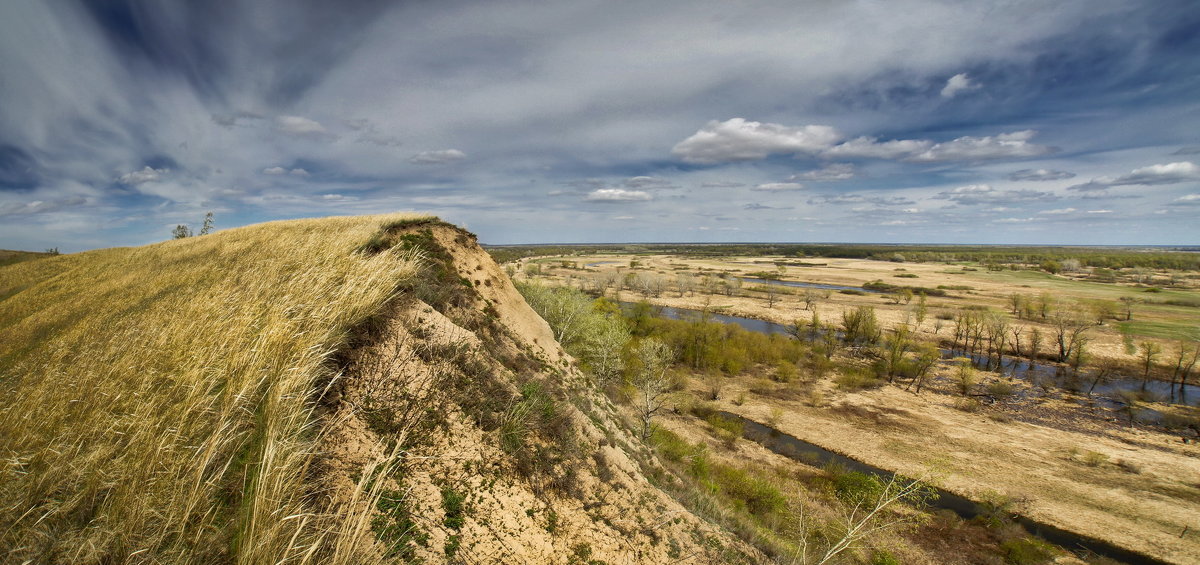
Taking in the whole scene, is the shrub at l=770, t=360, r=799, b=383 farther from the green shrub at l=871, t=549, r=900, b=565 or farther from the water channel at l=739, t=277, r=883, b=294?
the water channel at l=739, t=277, r=883, b=294

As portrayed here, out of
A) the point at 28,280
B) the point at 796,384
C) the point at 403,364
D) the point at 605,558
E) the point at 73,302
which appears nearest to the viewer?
the point at 403,364

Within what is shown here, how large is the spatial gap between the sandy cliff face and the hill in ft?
0.10

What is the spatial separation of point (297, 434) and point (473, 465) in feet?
9.73

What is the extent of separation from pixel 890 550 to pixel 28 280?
32154mm

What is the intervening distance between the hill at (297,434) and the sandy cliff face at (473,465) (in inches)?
1.2

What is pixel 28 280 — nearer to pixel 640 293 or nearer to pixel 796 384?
pixel 796 384

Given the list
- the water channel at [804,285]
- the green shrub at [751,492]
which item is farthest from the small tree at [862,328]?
the water channel at [804,285]

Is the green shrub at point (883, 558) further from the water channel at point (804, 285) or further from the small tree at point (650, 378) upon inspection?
the water channel at point (804, 285)

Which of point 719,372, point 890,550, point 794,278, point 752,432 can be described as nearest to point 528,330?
point 890,550

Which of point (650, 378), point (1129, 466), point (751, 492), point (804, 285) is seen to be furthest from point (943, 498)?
point (804, 285)

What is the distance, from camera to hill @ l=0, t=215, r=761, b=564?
2.44 metres

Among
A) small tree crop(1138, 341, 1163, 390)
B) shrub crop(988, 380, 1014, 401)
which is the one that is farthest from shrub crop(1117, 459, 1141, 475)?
small tree crop(1138, 341, 1163, 390)

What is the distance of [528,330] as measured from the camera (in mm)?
13781

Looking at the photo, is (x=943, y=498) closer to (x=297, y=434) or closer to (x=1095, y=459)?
(x=1095, y=459)
